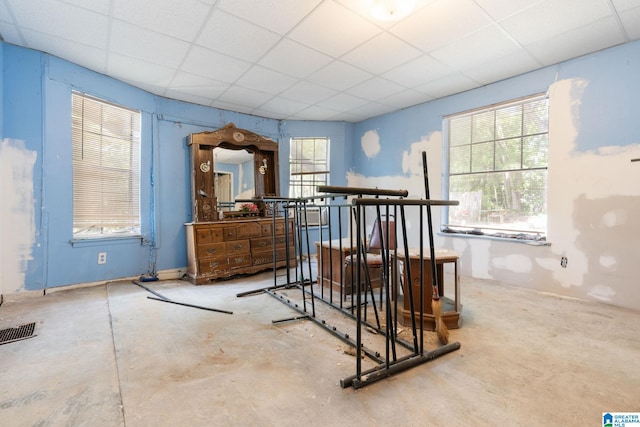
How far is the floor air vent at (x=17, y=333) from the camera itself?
2.15 m

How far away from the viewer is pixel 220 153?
15.0 ft

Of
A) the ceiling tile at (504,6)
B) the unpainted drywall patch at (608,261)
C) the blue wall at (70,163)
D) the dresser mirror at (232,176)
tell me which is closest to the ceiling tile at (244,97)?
the blue wall at (70,163)

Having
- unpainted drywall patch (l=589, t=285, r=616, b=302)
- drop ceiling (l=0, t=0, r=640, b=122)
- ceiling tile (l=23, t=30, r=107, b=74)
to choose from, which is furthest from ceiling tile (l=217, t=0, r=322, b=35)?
unpainted drywall patch (l=589, t=285, r=616, b=302)

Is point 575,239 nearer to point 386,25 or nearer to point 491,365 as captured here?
point 491,365

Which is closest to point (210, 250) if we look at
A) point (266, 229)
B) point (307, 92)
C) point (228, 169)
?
point (266, 229)

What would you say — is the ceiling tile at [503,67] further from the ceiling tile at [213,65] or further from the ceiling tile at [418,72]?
the ceiling tile at [213,65]

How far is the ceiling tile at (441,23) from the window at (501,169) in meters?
1.55

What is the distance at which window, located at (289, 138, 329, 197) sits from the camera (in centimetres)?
549

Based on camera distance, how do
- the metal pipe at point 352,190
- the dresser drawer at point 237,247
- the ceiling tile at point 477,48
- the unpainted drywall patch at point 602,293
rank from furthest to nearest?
1. the dresser drawer at point 237,247
2. the unpainted drywall patch at point 602,293
3. the ceiling tile at point 477,48
4. the metal pipe at point 352,190

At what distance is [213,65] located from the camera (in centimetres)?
324

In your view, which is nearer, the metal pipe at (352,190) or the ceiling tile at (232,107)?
the metal pipe at (352,190)

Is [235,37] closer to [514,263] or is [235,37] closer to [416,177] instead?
[416,177]

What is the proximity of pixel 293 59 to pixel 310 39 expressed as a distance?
436 mm

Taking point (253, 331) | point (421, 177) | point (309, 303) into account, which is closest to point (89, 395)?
point (253, 331)
